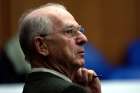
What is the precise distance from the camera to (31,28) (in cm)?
239

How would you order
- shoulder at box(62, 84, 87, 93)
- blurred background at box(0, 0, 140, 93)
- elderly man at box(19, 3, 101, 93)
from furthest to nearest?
blurred background at box(0, 0, 140, 93) → elderly man at box(19, 3, 101, 93) → shoulder at box(62, 84, 87, 93)

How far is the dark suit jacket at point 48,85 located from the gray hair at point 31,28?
14 cm

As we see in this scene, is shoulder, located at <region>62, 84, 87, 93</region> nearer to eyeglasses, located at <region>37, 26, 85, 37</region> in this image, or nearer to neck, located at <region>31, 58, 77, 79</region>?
neck, located at <region>31, 58, 77, 79</region>

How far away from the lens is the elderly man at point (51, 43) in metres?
2.36

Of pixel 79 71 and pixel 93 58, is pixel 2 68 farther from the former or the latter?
pixel 79 71

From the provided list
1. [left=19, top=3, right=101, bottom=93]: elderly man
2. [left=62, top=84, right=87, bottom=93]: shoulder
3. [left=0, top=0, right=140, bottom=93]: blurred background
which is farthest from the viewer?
[left=0, top=0, right=140, bottom=93]: blurred background

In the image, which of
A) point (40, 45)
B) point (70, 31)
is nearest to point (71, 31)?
point (70, 31)

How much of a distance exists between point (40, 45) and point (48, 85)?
25 cm

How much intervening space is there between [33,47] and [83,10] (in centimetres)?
479

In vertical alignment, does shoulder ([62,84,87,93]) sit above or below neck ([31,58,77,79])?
below

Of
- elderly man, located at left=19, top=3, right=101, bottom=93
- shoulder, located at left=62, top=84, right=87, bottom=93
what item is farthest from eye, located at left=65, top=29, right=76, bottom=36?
shoulder, located at left=62, top=84, right=87, bottom=93

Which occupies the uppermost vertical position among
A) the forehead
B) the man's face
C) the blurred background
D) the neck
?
the forehead

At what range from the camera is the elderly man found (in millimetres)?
2363

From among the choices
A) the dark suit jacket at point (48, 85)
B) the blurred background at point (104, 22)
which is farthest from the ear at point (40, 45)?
the blurred background at point (104, 22)
